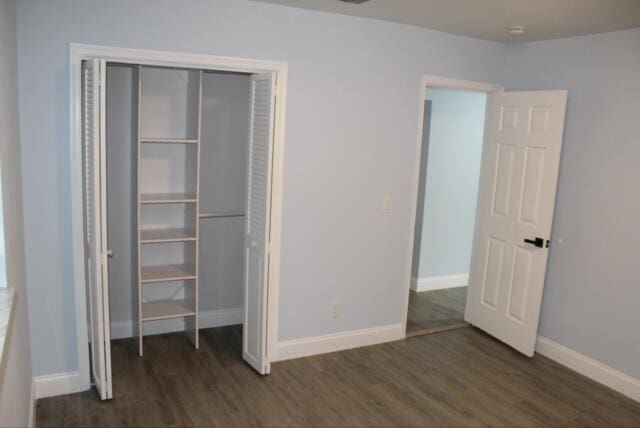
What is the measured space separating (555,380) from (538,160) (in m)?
1.62

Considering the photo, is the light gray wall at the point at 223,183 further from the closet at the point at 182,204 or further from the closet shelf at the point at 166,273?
the closet shelf at the point at 166,273

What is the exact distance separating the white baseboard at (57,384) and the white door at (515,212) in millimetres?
3177

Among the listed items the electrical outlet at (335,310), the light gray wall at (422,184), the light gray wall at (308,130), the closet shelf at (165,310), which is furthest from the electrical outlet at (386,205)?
the closet shelf at (165,310)

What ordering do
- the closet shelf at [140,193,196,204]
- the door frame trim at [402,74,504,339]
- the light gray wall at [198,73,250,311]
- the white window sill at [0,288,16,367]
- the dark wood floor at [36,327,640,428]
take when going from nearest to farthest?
the white window sill at [0,288,16,367] < the dark wood floor at [36,327,640,428] < the closet shelf at [140,193,196,204] < the door frame trim at [402,74,504,339] < the light gray wall at [198,73,250,311]

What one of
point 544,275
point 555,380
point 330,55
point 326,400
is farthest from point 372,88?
point 555,380

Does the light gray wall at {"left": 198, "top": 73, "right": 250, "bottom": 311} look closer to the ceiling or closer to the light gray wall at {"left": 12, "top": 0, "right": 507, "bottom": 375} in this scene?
the light gray wall at {"left": 12, "top": 0, "right": 507, "bottom": 375}

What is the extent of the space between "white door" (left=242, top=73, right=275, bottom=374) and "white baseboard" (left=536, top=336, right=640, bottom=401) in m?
2.24

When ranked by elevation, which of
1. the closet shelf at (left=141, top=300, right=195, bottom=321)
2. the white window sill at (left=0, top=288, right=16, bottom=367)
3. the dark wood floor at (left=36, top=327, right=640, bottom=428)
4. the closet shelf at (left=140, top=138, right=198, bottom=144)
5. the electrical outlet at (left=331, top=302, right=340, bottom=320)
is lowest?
the dark wood floor at (left=36, top=327, right=640, bottom=428)

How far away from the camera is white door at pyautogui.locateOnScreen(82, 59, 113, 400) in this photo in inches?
110

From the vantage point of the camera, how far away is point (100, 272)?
2.93 metres

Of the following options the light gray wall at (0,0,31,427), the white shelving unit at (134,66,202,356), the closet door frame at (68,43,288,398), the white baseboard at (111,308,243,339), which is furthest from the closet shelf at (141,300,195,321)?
the light gray wall at (0,0,31,427)

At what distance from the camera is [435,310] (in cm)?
499

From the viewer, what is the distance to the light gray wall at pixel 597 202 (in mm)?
3477

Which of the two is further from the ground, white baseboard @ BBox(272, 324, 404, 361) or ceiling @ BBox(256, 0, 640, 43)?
ceiling @ BBox(256, 0, 640, 43)
